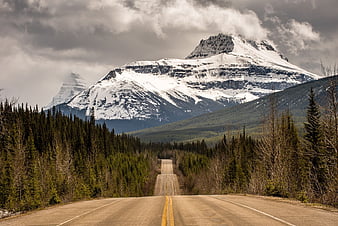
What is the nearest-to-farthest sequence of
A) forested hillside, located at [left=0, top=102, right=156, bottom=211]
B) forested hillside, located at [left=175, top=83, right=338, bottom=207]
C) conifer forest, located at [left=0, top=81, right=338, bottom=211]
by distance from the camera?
forested hillside, located at [left=175, top=83, right=338, bottom=207]
conifer forest, located at [left=0, top=81, right=338, bottom=211]
forested hillside, located at [left=0, top=102, right=156, bottom=211]

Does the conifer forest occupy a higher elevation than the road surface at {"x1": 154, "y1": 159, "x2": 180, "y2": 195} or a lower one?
higher

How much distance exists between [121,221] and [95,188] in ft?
109

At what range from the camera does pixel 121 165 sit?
95.3 meters

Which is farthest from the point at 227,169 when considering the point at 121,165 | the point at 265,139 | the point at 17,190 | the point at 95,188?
the point at 121,165

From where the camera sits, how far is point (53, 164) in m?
57.8

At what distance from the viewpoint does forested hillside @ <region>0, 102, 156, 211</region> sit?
35.6m

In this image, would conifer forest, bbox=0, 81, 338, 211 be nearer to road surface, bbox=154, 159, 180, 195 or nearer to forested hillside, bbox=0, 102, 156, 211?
forested hillside, bbox=0, 102, 156, 211

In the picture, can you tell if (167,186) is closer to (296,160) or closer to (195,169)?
(195,169)

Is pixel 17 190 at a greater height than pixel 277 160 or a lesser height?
lesser

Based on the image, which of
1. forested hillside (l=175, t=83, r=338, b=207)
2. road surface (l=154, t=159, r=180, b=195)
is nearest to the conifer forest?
forested hillside (l=175, t=83, r=338, b=207)

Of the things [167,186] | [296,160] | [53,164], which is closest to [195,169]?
[167,186]

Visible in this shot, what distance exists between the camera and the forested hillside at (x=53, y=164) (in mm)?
35562

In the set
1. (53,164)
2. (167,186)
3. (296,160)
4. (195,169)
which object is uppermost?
(296,160)

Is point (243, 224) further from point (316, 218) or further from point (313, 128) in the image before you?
point (313, 128)
